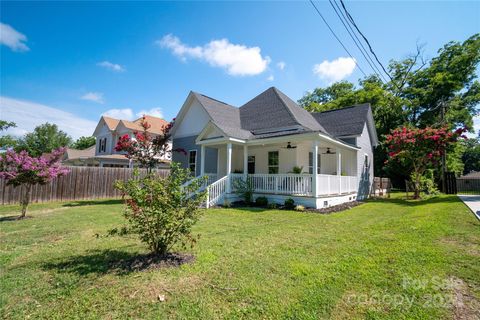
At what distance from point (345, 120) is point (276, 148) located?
21.0 feet

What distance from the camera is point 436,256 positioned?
4.00 metres

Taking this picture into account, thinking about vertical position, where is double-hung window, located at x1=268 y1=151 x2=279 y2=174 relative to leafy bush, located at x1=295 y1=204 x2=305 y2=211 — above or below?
above

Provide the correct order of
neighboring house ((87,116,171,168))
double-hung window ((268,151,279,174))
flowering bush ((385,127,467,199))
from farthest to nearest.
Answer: neighboring house ((87,116,171,168)) < flowering bush ((385,127,467,199)) < double-hung window ((268,151,279,174))

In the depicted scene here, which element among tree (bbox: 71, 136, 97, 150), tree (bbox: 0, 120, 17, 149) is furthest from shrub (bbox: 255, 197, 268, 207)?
tree (bbox: 71, 136, 97, 150)

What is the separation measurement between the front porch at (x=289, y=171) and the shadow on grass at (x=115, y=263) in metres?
5.29

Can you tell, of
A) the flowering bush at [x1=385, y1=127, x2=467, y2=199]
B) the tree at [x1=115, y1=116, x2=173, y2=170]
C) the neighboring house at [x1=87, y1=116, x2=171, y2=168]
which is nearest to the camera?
the tree at [x1=115, y1=116, x2=173, y2=170]

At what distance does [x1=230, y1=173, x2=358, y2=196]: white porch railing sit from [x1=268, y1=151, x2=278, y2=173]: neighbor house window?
187 cm

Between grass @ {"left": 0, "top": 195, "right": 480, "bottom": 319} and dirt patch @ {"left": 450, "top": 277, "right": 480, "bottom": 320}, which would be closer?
dirt patch @ {"left": 450, "top": 277, "right": 480, "bottom": 320}

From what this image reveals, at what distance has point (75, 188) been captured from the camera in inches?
547

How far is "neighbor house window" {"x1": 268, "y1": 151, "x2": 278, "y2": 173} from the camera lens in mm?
13030

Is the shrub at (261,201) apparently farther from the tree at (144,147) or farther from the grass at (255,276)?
the tree at (144,147)

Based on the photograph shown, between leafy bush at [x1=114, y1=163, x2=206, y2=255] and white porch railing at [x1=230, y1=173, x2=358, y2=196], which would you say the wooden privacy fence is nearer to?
white porch railing at [x1=230, y1=173, x2=358, y2=196]

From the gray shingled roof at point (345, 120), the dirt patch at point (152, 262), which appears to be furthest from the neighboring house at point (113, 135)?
the dirt patch at point (152, 262)

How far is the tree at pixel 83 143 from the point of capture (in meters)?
53.4
